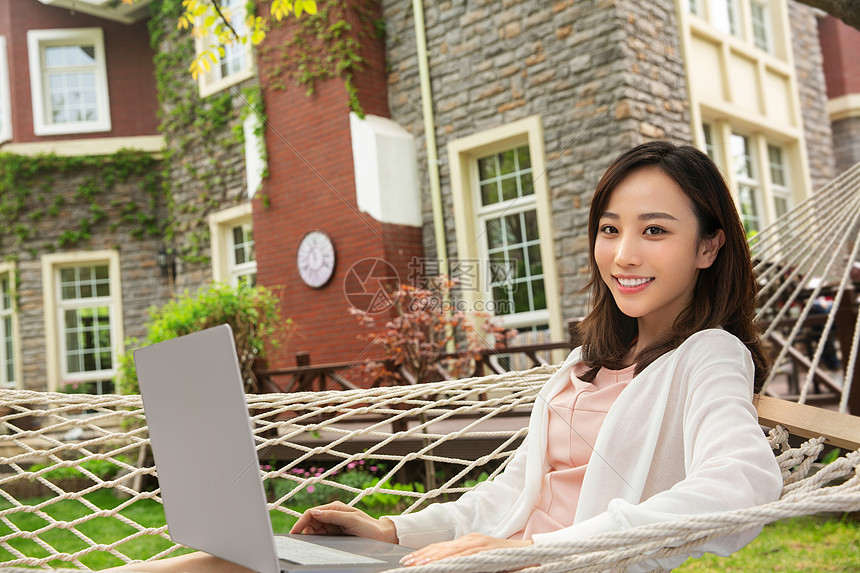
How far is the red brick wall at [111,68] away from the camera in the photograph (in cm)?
825

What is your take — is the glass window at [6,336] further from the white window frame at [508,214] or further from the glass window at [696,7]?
the glass window at [696,7]

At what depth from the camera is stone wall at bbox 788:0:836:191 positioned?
7199 mm

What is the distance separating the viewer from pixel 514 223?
5.25 metres

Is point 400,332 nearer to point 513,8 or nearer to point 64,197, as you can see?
point 513,8

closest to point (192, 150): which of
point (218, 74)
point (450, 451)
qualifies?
point (218, 74)

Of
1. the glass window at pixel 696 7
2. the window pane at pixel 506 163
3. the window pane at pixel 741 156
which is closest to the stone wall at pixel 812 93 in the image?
the window pane at pixel 741 156

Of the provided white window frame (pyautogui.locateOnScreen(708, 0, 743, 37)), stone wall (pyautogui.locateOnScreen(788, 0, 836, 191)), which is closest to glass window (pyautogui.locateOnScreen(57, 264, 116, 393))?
white window frame (pyautogui.locateOnScreen(708, 0, 743, 37))

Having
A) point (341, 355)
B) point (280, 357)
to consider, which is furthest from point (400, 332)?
point (280, 357)

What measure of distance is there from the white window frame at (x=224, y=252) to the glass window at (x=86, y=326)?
2047mm

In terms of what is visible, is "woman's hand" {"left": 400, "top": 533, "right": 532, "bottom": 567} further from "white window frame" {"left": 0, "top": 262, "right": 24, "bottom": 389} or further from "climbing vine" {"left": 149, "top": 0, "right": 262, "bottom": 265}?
"white window frame" {"left": 0, "top": 262, "right": 24, "bottom": 389}

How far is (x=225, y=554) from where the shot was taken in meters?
0.84

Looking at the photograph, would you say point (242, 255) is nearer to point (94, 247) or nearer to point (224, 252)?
point (224, 252)

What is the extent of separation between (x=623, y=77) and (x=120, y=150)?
589 centimetres

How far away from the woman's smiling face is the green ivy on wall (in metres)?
7.76
